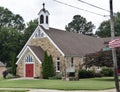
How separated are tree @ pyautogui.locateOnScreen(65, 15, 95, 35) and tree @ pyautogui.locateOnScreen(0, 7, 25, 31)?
1906cm

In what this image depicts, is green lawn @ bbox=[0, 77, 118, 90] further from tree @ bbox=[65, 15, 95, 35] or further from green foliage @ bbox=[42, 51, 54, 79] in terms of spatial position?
tree @ bbox=[65, 15, 95, 35]

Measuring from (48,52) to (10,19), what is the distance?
5427 cm

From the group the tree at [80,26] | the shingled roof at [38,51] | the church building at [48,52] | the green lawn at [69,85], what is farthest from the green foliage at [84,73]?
the tree at [80,26]

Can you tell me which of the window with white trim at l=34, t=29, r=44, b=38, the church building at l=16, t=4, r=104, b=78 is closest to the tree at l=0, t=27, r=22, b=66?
the church building at l=16, t=4, r=104, b=78

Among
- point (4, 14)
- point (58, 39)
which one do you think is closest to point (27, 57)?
point (58, 39)

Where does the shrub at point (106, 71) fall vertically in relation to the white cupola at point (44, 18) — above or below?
below

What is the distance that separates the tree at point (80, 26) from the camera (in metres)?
115

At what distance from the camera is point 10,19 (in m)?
102

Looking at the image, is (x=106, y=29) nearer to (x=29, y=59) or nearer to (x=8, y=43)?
(x=8, y=43)

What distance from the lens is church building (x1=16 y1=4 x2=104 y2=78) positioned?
1912 inches

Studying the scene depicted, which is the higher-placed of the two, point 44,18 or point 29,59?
point 44,18

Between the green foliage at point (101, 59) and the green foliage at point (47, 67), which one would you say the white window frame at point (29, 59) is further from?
the green foliage at point (101, 59)

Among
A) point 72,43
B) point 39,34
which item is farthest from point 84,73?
point 39,34

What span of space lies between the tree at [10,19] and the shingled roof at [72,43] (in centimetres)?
4408
